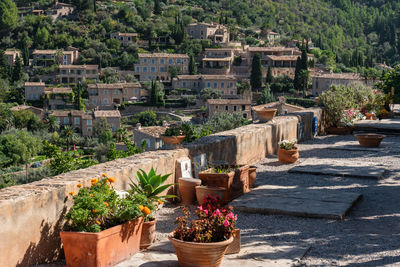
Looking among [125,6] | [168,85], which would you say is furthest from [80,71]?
[125,6]

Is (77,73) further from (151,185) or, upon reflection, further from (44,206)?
(44,206)

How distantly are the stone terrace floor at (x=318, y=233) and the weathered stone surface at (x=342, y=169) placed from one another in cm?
12

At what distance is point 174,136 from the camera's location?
290 inches

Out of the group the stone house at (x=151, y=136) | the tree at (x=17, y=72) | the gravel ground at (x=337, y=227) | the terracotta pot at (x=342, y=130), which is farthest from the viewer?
the tree at (x=17, y=72)

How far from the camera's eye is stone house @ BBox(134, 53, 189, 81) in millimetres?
89562

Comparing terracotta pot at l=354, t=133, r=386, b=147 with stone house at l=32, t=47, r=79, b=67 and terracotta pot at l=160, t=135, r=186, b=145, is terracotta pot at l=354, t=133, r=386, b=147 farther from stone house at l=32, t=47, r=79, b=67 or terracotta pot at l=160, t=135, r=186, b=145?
stone house at l=32, t=47, r=79, b=67

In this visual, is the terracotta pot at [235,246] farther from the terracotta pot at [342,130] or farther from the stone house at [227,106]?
the stone house at [227,106]

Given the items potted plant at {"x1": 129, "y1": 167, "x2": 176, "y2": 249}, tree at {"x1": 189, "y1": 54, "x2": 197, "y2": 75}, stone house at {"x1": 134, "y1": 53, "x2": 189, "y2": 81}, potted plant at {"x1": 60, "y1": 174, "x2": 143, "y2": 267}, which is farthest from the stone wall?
stone house at {"x1": 134, "y1": 53, "x2": 189, "y2": 81}

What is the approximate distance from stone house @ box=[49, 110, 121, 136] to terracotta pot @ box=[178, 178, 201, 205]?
64569 mm

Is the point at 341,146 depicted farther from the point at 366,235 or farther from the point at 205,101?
the point at 205,101

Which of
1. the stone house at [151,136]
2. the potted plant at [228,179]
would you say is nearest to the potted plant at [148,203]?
the potted plant at [228,179]

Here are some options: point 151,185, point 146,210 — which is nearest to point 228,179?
point 151,185

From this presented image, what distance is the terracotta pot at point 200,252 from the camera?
3.91 meters

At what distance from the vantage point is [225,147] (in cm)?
805
